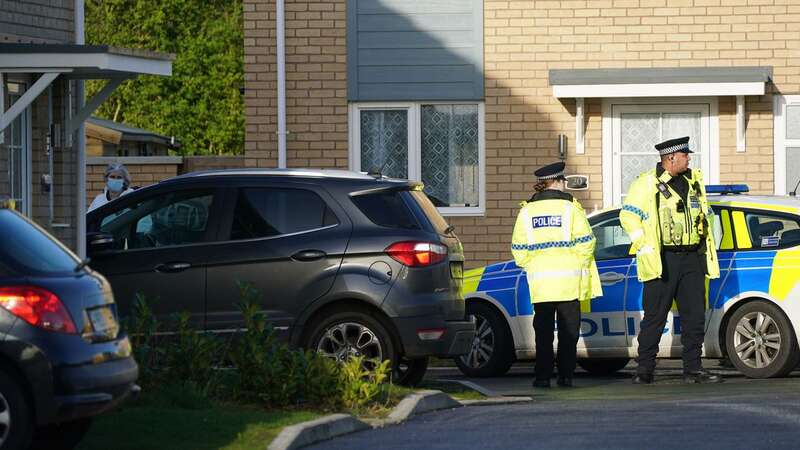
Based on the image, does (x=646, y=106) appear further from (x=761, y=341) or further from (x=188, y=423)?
(x=188, y=423)

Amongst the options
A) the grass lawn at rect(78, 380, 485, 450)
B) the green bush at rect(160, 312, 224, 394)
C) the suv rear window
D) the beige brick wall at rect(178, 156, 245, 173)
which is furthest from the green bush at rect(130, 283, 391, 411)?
the beige brick wall at rect(178, 156, 245, 173)

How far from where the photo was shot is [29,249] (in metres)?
9.35

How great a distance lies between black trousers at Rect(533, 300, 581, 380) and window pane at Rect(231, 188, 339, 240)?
224 centimetres

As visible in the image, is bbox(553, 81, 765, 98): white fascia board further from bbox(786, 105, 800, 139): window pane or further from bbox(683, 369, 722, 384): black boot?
bbox(683, 369, 722, 384): black boot

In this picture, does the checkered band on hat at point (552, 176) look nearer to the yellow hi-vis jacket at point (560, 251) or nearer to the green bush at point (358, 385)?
the yellow hi-vis jacket at point (560, 251)

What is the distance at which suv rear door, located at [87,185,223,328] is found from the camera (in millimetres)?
13758

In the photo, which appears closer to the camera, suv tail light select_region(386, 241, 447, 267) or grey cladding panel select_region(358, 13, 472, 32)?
suv tail light select_region(386, 241, 447, 267)

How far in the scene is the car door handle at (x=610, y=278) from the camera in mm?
15758

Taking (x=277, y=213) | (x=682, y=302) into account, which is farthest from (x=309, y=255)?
(x=682, y=302)

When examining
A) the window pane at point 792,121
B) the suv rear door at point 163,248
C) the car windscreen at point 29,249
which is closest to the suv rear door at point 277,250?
the suv rear door at point 163,248

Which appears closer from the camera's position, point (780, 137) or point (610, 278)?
point (610, 278)

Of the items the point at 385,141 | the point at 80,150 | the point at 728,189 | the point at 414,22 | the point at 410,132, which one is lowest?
the point at 728,189

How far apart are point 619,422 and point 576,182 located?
10373mm

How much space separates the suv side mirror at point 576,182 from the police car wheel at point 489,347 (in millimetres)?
5883
